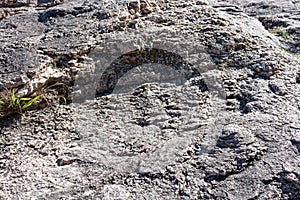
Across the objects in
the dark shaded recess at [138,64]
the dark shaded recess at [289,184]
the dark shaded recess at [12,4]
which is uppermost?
the dark shaded recess at [12,4]

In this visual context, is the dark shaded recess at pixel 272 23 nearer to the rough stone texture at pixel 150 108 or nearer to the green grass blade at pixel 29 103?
the rough stone texture at pixel 150 108

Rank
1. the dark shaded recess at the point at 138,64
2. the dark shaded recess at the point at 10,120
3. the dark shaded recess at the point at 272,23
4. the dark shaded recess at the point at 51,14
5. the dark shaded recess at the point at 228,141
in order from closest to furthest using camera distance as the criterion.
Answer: the dark shaded recess at the point at 228,141
the dark shaded recess at the point at 10,120
the dark shaded recess at the point at 138,64
the dark shaded recess at the point at 51,14
the dark shaded recess at the point at 272,23

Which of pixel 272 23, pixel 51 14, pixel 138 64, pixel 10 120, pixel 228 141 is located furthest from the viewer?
pixel 272 23

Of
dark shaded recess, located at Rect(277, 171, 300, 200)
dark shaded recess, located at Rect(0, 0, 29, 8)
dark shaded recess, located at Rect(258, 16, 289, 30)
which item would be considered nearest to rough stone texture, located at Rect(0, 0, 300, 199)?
dark shaded recess, located at Rect(277, 171, 300, 200)

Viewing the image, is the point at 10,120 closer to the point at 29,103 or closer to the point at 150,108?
the point at 29,103

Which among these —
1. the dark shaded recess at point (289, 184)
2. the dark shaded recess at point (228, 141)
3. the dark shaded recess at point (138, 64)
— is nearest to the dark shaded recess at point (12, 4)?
the dark shaded recess at point (138, 64)

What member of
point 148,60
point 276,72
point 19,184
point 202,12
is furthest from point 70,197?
point 202,12

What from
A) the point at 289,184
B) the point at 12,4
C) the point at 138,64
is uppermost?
the point at 12,4

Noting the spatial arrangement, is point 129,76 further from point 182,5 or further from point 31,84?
point 182,5

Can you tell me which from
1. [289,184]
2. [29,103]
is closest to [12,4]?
[29,103]
